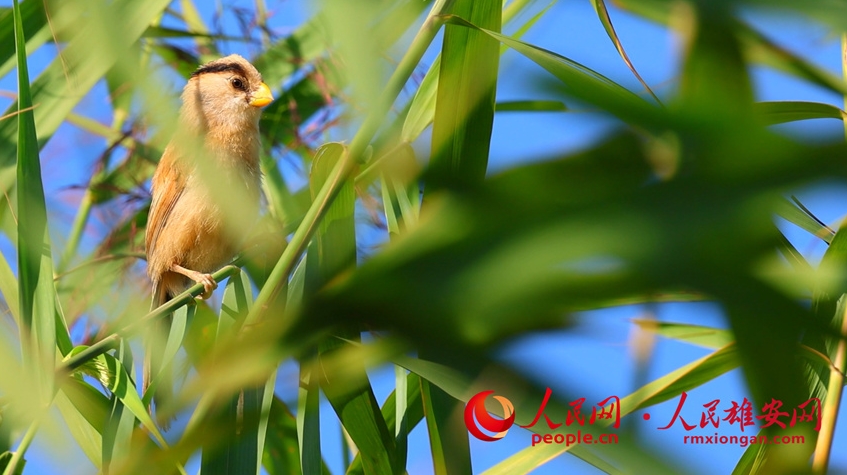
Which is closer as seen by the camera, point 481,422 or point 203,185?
point 481,422

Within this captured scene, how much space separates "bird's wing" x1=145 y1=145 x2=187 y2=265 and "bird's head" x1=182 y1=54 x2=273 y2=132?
0.81 feet

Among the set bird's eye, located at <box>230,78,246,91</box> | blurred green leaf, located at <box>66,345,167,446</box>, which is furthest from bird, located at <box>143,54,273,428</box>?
blurred green leaf, located at <box>66,345,167,446</box>

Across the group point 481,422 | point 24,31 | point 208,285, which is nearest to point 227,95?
point 24,31

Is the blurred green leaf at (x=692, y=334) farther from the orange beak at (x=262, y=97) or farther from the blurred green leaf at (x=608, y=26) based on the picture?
the orange beak at (x=262, y=97)

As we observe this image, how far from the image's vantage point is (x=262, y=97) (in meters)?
3.88

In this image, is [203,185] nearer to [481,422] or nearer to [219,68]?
[219,68]

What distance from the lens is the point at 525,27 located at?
282 cm

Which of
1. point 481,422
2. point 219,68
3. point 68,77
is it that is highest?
point 219,68

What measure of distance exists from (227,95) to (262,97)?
0.28 m

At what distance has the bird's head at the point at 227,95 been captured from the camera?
3.92 metres

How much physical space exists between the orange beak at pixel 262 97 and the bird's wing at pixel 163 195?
438 mm

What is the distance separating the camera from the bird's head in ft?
12.8

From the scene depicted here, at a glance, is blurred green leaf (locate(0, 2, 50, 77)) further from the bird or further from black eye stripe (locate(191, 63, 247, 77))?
black eye stripe (locate(191, 63, 247, 77))

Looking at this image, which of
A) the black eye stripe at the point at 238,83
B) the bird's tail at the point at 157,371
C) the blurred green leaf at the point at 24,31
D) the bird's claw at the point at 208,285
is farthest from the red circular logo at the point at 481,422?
the black eye stripe at the point at 238,83
